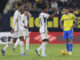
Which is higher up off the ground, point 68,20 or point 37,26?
point 68,20

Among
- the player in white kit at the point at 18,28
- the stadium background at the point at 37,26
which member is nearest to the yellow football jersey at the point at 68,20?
the player in white kit at the point at 18,28

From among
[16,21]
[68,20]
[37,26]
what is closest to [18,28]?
[16,21]

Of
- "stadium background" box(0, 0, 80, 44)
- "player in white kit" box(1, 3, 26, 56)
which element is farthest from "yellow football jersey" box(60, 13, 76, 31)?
"stadium background" box(0, 0, 80, 44)

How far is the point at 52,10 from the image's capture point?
2372 centimetres

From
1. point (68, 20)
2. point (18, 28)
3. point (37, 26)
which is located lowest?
point (37, 26)

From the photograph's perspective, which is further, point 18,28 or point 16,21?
point 18,28

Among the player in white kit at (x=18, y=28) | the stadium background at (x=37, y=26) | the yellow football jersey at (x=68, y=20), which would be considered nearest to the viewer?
the player in white kit at (x=18, y=28)

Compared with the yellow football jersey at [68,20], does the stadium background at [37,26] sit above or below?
below

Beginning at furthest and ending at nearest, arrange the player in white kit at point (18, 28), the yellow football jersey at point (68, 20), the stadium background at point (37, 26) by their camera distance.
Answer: the stadium background at point (37, 26) → the yellow football jersey at point (68, 20) → the player in white kit at point (18, 28)

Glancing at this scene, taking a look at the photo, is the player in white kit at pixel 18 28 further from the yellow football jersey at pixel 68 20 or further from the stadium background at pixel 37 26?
the stadium background at pixel 37 26

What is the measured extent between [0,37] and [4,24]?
1051 millimetres

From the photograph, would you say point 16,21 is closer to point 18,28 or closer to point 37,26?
point 18,28

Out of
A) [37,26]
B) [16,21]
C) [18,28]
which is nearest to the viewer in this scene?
[16,21]

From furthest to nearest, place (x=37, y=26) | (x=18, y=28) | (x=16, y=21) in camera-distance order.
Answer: (x=37, y=26)
(x=18, y=28)
(x=16, y=21)
